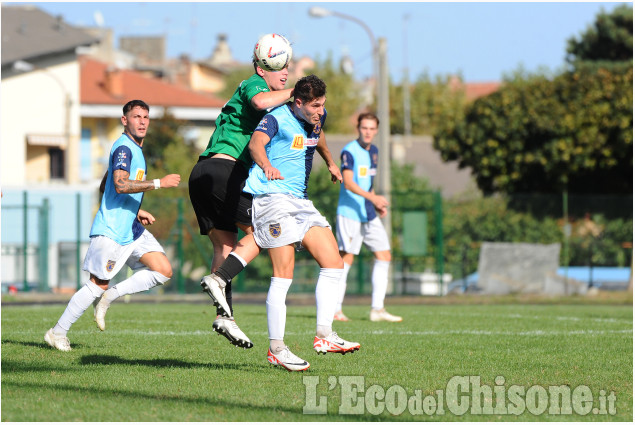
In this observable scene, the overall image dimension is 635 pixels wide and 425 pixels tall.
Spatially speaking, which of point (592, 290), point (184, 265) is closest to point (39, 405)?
point (184, 265)

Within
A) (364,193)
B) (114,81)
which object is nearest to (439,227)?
(364,193)

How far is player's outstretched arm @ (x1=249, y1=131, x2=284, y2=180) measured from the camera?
6754mm

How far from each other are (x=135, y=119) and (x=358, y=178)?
153 inches

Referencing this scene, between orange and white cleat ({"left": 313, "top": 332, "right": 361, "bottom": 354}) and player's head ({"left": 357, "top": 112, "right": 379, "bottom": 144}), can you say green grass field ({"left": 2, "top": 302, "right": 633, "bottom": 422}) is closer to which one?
orange and white cleat ({"left": 313, "top": 332, "right": 361, "bottom": 354})

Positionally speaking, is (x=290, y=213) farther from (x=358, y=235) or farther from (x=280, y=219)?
(x=358, y=235)

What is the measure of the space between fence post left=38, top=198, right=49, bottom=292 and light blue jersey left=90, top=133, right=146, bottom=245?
53.1 feet

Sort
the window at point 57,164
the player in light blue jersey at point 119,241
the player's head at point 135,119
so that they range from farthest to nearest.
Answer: the window at point 57,164 → the player's head at point 135,119 → the player in light blue jersey at point 119,241

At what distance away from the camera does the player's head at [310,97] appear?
6996mm


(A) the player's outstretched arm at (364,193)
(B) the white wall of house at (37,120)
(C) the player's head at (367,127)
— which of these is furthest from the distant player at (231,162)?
(B) the white wall of house at (37,120)

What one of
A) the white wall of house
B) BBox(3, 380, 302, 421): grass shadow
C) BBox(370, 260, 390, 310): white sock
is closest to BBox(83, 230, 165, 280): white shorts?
BBox(3, 380, 302, 421): grass shadow

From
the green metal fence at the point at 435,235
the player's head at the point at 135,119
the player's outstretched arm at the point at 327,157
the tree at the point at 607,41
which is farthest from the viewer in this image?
the tree at the point at 607,41

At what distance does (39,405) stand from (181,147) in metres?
46.4

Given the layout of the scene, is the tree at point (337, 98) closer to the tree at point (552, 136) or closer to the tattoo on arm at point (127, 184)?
the tree at point (552, 136)

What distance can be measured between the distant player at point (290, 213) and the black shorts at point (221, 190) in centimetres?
45
